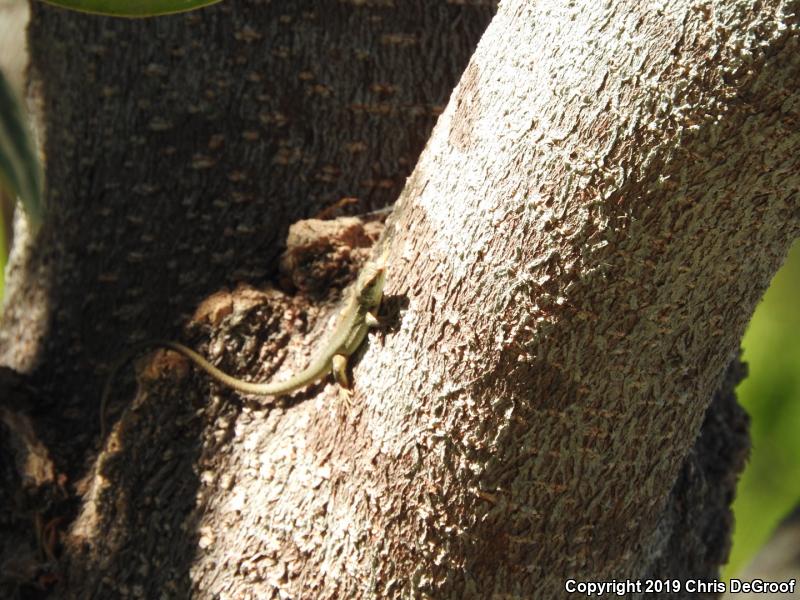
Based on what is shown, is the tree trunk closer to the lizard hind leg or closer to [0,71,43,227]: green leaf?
the lizard hind leg

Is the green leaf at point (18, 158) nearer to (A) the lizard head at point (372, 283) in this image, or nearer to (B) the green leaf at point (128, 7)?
(B) the green leaf at point (128, 7)

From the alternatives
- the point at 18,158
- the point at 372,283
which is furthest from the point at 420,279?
the point at 18,158

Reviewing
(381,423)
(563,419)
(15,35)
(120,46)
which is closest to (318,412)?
(381,423)

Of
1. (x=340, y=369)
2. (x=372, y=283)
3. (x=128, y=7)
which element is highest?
(x=128, y=7)

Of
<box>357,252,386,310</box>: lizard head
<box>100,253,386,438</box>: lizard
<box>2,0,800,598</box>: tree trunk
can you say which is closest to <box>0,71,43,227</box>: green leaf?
<box>2,0,800,598</box>: tree trunk

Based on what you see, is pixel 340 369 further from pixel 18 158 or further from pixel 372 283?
pixel 18 158

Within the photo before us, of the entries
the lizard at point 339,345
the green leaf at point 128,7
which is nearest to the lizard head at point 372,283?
the lizard at point 339,345
